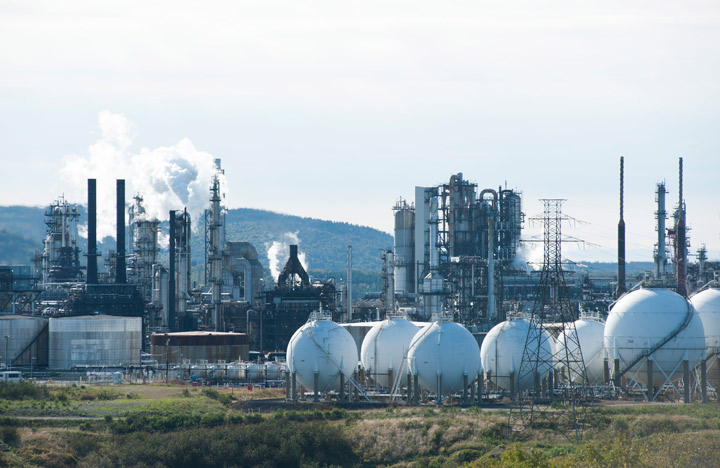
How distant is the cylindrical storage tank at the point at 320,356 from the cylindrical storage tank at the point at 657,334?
14235 millimetres

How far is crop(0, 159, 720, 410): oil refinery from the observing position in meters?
54.9

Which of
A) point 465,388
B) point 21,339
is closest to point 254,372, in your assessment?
point 21,339

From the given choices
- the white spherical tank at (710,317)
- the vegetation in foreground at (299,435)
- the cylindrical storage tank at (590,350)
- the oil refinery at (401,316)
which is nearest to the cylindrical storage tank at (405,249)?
the oil refinery at (401,316)

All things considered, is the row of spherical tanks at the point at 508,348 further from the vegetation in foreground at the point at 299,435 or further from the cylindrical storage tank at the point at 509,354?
the vegetation in foreground at the point at 299,435

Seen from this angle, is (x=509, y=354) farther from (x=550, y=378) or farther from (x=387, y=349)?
(x=387, y=349)

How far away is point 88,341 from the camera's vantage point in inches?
2970

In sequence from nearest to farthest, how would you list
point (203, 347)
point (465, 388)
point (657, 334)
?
1. point (657, 334)
2. point (465, 388)
3. point (203, 347)

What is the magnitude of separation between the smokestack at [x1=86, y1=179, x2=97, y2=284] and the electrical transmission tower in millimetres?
39411

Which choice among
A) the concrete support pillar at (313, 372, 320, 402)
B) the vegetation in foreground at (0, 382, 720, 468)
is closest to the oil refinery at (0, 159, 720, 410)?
the concrete support pillar at (313, 372, 320, 402)

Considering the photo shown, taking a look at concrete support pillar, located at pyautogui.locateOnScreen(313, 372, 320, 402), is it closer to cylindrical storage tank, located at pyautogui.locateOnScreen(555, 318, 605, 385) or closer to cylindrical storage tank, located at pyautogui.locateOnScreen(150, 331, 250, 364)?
cylindrical storage tank, located at pyautogui.locateOnScreen(555, 318, 605, 385)

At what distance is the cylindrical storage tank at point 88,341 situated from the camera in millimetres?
75375

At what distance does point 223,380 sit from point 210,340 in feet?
21.2

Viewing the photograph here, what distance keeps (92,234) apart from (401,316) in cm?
3331

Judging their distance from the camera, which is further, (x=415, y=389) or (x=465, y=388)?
(x=415, y=389)
